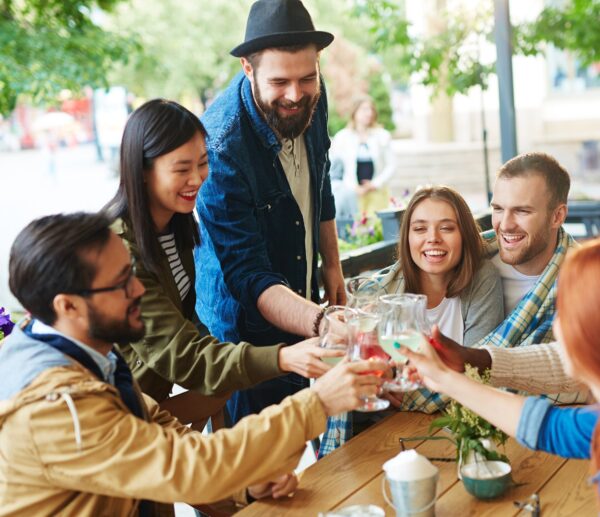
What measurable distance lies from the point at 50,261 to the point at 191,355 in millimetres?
593

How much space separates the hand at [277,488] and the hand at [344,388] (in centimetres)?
24

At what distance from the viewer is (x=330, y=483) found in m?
2.02

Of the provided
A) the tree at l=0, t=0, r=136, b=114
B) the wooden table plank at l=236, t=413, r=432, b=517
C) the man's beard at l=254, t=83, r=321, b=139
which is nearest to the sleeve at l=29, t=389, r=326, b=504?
the wooden table plank at l=236, t=413, r=432, b=517

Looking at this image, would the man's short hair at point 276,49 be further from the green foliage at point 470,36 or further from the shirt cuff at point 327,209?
the green foliage at point 470,36

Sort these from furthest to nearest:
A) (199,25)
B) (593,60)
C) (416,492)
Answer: (199,25) → (593,60) → (416,492)

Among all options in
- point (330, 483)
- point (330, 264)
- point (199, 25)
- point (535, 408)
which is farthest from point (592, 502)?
point (199, 25)

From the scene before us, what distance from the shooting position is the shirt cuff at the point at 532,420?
5.73 feet

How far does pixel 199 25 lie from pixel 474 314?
50.1 feet

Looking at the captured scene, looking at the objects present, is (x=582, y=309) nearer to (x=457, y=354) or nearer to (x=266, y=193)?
(x=457, y=354)

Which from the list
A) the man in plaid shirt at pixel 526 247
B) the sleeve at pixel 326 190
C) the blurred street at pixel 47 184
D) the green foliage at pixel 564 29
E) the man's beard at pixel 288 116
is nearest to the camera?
the man in plaid shirt at pixel 526 247

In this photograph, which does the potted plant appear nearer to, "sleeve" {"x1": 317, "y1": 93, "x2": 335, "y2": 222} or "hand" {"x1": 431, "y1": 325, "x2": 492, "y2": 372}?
"hand" {"x1": 431, "y1": 325, "x2": 492, "y2": 372}

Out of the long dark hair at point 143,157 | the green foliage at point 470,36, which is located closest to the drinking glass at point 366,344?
the long dark hair at point 143,157

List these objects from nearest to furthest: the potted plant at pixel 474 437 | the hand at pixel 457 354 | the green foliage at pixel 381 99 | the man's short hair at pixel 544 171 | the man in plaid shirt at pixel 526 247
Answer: the potted plant at pixel 474 437 → the hand at pixel 457 354 → the man in plaid shirt at pixel 526 247 → the man's short hair at pixel 544 171 → the green foliage at pixel 381 99

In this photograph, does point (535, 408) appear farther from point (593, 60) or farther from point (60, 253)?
point (593, 60)
